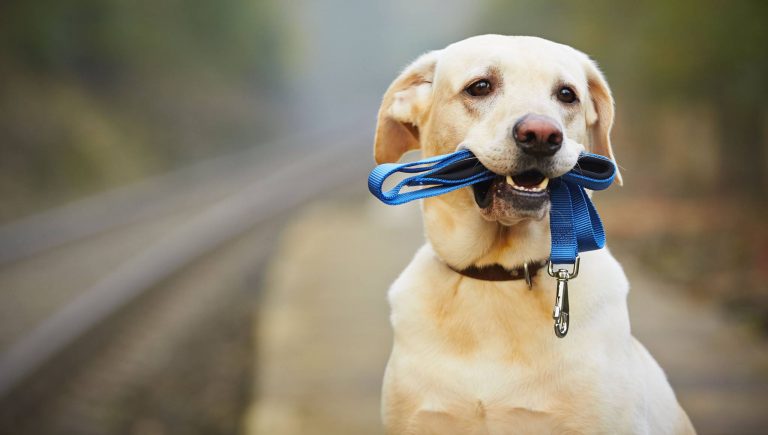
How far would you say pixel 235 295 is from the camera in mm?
9836

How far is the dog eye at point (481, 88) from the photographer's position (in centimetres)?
310

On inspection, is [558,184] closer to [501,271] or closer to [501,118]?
[501,118]

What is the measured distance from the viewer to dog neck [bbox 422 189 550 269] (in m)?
3.12

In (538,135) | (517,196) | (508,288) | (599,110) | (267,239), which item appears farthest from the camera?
(267,239)

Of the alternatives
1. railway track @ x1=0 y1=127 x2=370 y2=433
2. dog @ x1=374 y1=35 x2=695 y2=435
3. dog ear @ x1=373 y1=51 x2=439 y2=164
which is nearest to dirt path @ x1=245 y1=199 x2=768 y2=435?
railway track @ x1=0 y1=127 x2=370 y2=433

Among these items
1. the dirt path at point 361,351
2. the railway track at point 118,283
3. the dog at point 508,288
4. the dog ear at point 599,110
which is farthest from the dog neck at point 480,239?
the railway track at point 118,283

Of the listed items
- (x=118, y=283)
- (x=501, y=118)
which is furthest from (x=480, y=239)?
(x=118, y=283)

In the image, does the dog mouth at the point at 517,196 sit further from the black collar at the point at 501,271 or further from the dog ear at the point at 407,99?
the dog ear at the point at 407,99

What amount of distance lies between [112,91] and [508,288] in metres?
24.7

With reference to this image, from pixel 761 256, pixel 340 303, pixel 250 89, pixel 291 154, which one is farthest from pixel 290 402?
pixel 250 89

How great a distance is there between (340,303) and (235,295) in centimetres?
265

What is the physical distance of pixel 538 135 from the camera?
2.65 m

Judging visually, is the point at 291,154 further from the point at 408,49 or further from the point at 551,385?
the point at 408,49

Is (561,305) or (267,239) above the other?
(267,239)
